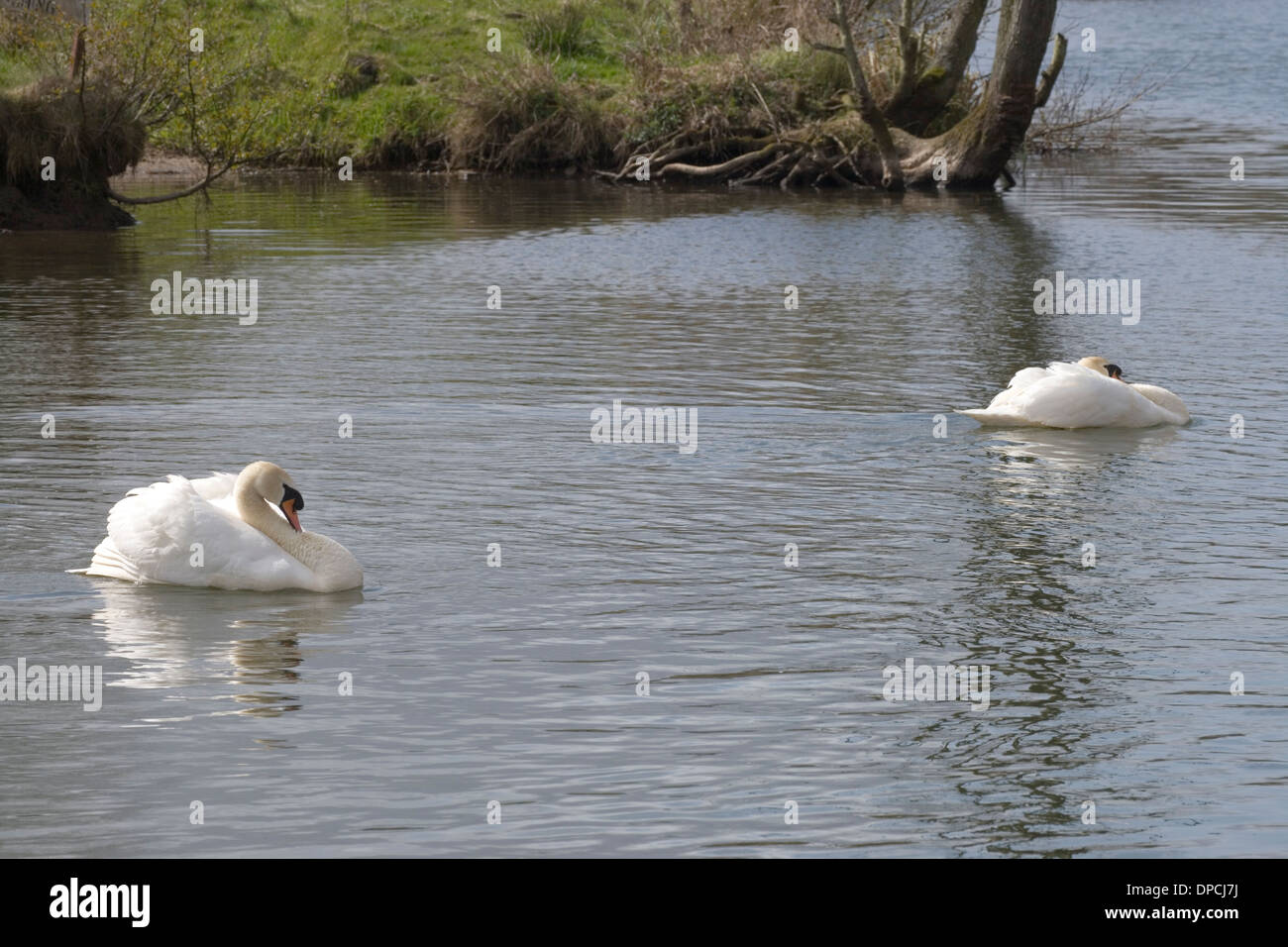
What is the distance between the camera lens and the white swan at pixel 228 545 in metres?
10.3

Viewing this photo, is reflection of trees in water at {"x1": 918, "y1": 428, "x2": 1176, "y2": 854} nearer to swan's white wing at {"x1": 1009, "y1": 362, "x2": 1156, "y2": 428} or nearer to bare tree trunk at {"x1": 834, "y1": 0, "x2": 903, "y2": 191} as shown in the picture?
swan's white wing at {"x1": 1009, "y1": 362, "x2": 1156, "y2": 428}

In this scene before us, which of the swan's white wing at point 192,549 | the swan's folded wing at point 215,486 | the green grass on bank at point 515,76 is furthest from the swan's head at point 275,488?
the green grass on bank at point 515,76

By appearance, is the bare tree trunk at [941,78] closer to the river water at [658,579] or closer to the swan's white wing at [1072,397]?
the river water at [658,579]

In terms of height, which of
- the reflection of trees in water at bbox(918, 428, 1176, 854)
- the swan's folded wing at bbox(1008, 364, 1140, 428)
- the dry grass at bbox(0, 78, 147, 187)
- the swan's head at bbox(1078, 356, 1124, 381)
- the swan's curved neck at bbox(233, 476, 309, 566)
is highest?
the dry grass at bbox(0, 78, 147, 187)

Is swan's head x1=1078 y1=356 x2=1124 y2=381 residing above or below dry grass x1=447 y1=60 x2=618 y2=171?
below

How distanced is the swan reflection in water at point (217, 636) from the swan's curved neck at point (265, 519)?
29 cm

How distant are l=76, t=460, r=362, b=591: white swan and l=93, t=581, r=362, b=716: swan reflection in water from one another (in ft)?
0.31

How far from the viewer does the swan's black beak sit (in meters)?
10.5

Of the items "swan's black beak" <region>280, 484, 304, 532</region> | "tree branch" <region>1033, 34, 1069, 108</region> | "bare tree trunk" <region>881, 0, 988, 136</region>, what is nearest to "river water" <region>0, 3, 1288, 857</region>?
"swan's black beak" <region>280, 484, 304, 532</region>

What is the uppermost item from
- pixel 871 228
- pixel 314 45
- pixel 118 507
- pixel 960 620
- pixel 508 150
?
pixel 314 45

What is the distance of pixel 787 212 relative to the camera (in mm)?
32656
